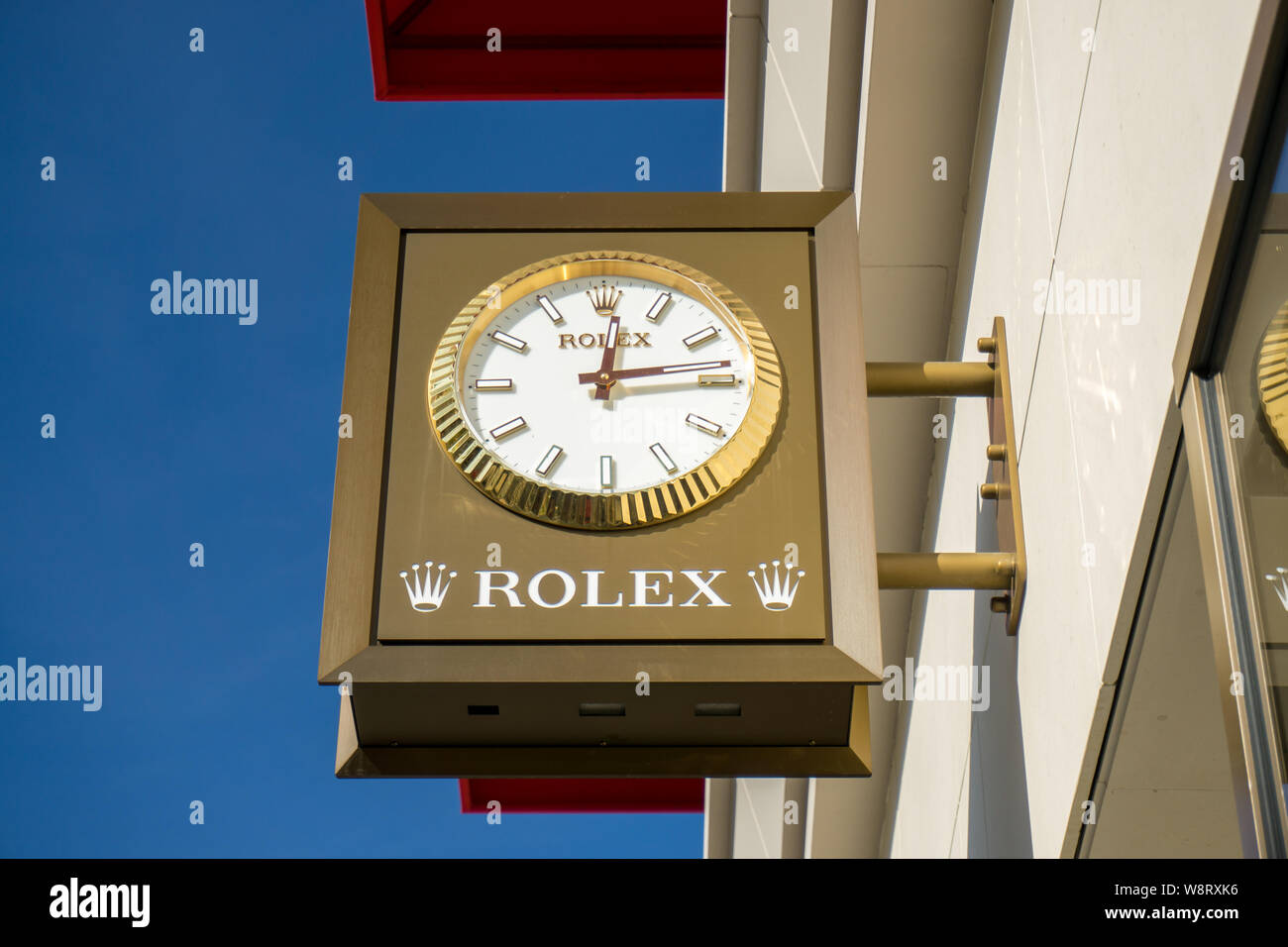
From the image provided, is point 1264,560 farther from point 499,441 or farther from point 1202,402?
point 499,441

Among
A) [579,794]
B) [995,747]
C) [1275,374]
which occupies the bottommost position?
[579,794]

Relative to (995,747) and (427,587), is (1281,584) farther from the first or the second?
(995,747)

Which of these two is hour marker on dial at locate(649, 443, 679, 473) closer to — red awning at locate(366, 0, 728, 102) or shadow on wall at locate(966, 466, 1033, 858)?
shadow on wall at locate(966, 466, 1033, 858)

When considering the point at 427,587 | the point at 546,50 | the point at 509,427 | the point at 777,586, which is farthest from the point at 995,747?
the point at 546,50

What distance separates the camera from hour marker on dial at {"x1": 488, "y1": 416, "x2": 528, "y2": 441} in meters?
3.22

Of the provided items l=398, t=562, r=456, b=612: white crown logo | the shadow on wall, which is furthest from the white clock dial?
the shadow on wall

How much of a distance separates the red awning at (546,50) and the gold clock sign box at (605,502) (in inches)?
125

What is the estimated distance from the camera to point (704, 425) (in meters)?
3.24

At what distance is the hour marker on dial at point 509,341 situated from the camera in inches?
133

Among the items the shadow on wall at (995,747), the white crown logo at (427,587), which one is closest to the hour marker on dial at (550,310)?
the white crown logo at (427,587)

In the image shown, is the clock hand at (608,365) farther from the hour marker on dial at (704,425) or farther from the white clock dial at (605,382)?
the hour marker on dial at (704,425)

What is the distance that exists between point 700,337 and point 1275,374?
65.3 inches
